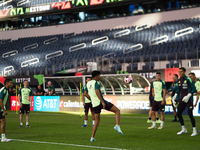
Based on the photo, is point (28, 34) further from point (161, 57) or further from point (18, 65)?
point (161, 57)

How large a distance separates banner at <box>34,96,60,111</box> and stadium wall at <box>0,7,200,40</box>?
20241 mm

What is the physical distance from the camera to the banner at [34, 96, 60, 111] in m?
24.4

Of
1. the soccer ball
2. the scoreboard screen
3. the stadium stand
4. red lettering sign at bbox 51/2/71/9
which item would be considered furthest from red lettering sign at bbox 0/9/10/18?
the soccer ball

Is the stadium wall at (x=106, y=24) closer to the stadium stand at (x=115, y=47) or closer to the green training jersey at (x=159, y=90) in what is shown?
the stadium stand at (x=115, y=47)

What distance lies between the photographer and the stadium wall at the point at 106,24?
38.8 m

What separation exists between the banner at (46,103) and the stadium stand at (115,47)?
5.35 metres

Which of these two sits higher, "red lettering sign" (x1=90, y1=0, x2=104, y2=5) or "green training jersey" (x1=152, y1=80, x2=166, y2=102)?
"red lettering sign" (x1=90, y1=0, x2=104, y2=5)

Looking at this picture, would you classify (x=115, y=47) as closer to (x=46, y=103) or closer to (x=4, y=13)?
(x=46, y=103)

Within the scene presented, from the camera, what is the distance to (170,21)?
3750 cm

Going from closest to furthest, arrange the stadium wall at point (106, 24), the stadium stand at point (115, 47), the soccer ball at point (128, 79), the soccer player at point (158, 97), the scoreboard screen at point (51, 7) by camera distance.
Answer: the soccer player at point (158, 97) < the soccer ball at point (128, 79) < the stadium stand at point (115, 47) < the stadium wall at point (106, 24) < the scoreboard screen at point (51, 7)

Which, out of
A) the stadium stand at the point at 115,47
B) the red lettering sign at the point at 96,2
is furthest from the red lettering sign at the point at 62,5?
the stadium stand at the point at 115,47

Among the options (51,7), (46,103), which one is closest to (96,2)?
(51,7)

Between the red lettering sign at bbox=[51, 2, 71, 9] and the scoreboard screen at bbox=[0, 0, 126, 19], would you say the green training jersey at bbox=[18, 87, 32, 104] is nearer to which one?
the scoreboard screen at bbox=[0, 0, 126, 19]

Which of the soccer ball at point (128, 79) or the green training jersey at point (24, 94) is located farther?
the soccer ball at point (128, 79)
